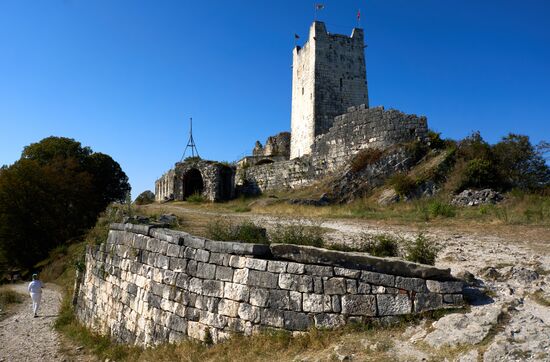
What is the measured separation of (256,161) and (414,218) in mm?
A: 29701

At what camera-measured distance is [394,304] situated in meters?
5.64

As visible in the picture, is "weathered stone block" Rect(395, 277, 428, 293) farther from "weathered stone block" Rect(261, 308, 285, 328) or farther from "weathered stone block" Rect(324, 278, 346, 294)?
"weathered stone block" Rect(261, 308, 285, 328)

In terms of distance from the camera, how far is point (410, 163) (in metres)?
17.8

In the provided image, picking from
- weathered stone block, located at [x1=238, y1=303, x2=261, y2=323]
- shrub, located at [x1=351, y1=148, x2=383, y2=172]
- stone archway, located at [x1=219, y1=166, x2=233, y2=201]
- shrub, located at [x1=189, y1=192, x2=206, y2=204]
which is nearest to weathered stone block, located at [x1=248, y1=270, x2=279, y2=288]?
weathered stone block, located at [x1=238, y1=303, x2=261, y2=323]

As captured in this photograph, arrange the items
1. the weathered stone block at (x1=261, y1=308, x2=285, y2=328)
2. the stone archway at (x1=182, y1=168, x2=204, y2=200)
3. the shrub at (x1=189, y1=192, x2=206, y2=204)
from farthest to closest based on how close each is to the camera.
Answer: the stone archway at (x1=182, y1=168, x2=204, y2=200)
the shrub at (x1=189, y1=192, x2=206, y2=204)
the weathered stone block at (x1=261, y1=308, x2=285, y2=328)

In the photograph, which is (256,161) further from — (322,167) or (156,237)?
(156,237)

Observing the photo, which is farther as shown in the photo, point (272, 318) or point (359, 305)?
point (272, 318)

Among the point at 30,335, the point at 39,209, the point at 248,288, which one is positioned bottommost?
the point at 30,335

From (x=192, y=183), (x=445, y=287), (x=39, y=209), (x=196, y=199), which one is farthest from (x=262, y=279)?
(x=192, y=183)

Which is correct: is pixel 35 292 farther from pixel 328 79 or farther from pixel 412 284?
pixel 328 79

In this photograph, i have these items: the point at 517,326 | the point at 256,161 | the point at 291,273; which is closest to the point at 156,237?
the point at 291,273

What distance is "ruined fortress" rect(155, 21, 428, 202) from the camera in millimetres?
21109

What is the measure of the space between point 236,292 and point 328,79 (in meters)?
25.1

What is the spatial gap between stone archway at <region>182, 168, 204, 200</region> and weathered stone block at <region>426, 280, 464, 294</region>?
75.9ft
